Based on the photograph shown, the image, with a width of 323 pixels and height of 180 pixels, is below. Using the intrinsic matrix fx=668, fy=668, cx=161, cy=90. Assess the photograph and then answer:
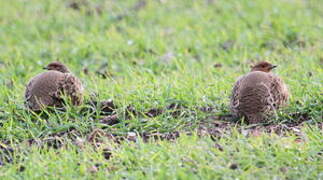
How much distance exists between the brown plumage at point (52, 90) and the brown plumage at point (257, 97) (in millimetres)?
1710

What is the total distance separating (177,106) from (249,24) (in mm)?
3952

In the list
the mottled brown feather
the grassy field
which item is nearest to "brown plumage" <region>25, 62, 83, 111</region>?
the grassy field

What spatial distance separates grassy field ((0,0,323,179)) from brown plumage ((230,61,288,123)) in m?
0.14

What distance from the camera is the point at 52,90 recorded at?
23.3 ft

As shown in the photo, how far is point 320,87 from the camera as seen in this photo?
7.24 meters

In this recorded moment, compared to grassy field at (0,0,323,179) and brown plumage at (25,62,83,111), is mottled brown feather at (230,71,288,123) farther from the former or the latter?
brown plumage at (25,62,83,111)

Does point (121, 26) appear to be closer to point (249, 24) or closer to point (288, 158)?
point (249, 24)

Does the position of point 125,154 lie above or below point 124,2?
below

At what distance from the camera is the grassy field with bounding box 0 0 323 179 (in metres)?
5.65

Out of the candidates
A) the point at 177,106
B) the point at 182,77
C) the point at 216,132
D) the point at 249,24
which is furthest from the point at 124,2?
the point at 216,132

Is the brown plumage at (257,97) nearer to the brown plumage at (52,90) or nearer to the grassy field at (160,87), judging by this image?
the grassy field at (160,87)

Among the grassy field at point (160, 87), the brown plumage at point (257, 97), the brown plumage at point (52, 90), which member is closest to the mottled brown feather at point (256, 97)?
the brown plumage at point (257, 97)

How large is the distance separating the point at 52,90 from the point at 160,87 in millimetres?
1311

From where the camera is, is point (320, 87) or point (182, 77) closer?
point (320, 87)
